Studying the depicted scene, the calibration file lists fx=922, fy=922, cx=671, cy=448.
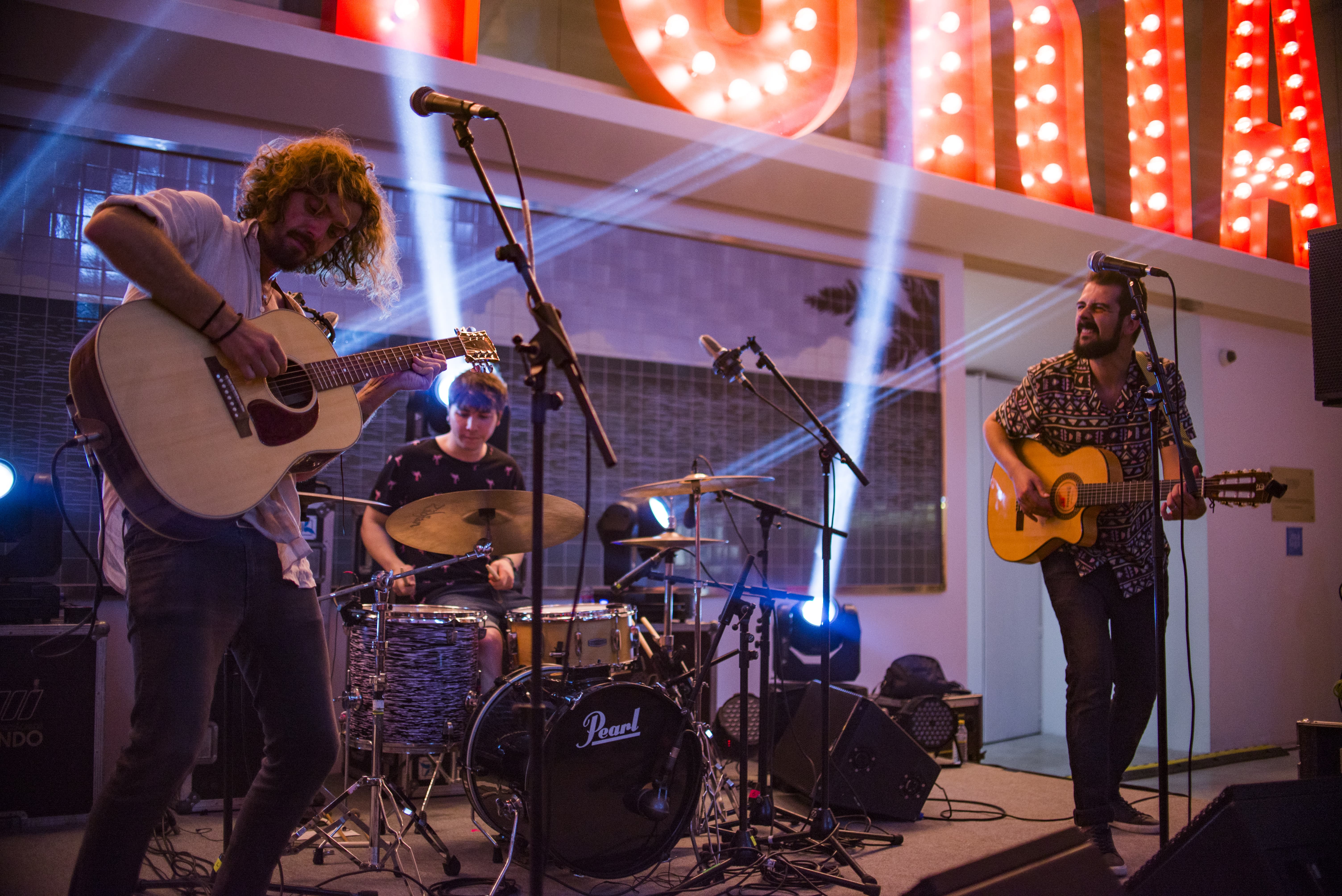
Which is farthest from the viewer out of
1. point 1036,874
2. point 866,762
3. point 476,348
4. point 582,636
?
point 866,762

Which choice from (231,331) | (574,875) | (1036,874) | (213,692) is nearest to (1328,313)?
(1036,874)

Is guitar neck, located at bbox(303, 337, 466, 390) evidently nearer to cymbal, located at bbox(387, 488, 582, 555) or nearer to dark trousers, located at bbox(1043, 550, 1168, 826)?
cymbal, located at bbox(387, 488, 582, 555)

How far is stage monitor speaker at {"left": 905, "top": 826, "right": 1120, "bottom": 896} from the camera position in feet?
4.83

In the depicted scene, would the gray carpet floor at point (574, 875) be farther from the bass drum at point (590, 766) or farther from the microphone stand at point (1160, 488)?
the microphone stand at point (1160, 488)

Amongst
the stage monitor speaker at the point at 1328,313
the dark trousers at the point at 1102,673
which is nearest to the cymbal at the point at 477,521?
the dark trousers at the point at 1102,673

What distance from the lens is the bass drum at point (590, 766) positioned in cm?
278

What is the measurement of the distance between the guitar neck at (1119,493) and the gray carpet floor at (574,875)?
1.12m

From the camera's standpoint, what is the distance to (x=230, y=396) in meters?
1.90

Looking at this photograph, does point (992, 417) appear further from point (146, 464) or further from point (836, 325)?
point (146, 464)

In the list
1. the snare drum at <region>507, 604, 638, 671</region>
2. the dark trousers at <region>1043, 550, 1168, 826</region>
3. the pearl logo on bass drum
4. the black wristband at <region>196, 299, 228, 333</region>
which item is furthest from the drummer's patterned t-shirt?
the dark trousers at <region>1043, 550, 1168, 826</region>

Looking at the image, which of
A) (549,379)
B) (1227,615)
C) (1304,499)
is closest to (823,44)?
(549,379)

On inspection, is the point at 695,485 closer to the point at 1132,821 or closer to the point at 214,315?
the point at 214,315

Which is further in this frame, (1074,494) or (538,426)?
(1074,494)

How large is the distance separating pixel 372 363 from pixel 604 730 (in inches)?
53.9
